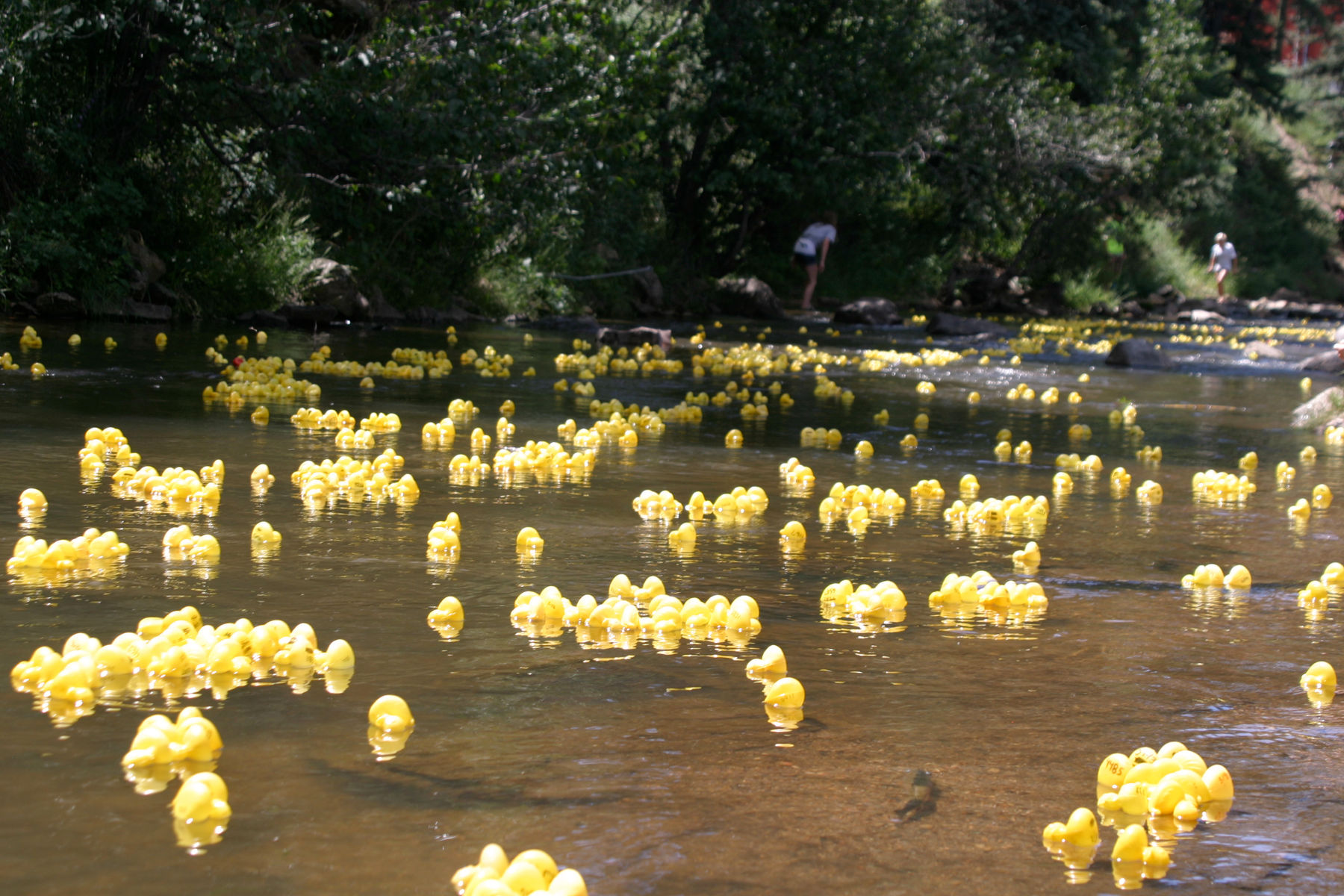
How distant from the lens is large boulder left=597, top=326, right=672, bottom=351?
14.5 metres

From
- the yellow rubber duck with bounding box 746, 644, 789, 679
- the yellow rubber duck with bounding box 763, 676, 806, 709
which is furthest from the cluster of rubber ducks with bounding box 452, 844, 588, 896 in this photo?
the yellow rubber duck with bounding box 746, 644, 789, 679

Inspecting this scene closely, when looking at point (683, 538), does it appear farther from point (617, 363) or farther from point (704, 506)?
point (617, 363)

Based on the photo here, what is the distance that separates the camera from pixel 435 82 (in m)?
14.4

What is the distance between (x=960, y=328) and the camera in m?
20.3

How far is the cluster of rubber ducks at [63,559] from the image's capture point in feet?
12.6

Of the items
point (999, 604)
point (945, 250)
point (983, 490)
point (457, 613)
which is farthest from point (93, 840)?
point (945, 250)

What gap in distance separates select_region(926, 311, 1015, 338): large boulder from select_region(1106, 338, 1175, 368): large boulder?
153 inches

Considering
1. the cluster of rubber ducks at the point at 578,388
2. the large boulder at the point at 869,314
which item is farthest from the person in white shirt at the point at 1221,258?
the cluster of rubber ducks at the point at 578,388

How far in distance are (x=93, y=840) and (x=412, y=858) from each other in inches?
21.5

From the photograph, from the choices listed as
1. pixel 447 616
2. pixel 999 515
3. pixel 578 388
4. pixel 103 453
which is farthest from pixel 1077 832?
pixel 578 388

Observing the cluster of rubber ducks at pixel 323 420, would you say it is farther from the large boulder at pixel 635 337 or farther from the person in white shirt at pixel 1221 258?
the person in white shirt at pixel 1221 258

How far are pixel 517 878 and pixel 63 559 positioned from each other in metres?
2.55

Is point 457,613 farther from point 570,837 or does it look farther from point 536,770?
point 570,837

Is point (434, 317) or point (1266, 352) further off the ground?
point (434, 317)
